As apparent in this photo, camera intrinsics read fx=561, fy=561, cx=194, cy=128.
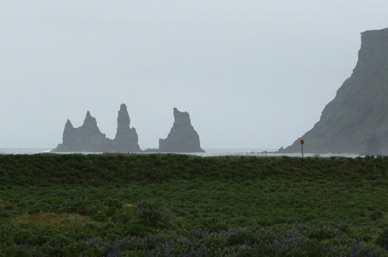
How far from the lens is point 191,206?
28562mm

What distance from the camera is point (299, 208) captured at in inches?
1091

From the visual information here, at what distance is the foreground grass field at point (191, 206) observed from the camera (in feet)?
42.7

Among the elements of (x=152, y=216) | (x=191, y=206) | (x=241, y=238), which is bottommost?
(x=191, y=206)

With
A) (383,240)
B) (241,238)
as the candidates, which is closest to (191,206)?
(241,238)

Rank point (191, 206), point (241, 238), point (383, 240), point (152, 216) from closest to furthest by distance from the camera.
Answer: point (383, 240), point (241, 238), point (152, 216), point (191, 206)

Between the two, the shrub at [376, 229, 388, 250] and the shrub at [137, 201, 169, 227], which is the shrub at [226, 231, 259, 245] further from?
the shrub at [137, 201, 169, 227]

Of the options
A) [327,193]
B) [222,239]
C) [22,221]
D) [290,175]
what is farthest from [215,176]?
[222,239]

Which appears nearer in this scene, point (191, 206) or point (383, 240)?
point (383, 240)

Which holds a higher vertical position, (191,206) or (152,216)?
(152,216)

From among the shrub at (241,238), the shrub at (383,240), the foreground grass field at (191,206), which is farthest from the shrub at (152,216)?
the shrub at (383,240)

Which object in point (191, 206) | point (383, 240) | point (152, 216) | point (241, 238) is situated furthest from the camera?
point (191, 206)

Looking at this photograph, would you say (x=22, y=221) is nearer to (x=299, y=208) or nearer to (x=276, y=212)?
(x=276, y=212)

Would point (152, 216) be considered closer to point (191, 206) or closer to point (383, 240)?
point (191, 206)

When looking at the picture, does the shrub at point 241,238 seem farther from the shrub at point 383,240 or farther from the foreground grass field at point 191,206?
the shrub at point 383,240
